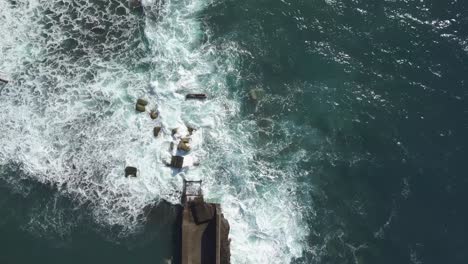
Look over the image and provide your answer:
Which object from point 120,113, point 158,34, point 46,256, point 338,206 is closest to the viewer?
point 46,256

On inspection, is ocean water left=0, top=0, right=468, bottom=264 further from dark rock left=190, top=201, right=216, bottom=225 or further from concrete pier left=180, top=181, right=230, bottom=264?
dark rock left=190, top=201, right=216, bottom=225

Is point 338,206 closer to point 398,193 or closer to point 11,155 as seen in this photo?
point 398,193

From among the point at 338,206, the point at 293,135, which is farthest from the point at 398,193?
the point at 293,135

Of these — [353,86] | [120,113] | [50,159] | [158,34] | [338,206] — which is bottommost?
[338,206]

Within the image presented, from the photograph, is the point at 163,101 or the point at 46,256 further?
the point at 163,101

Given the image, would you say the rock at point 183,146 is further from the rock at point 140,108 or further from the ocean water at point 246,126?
the rock at point 140,108

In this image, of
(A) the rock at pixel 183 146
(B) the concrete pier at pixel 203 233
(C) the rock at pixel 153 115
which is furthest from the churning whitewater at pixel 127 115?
(B) the concrete pier at pixel 203 233

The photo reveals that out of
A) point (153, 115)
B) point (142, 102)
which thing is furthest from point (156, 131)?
point (142, 102)
